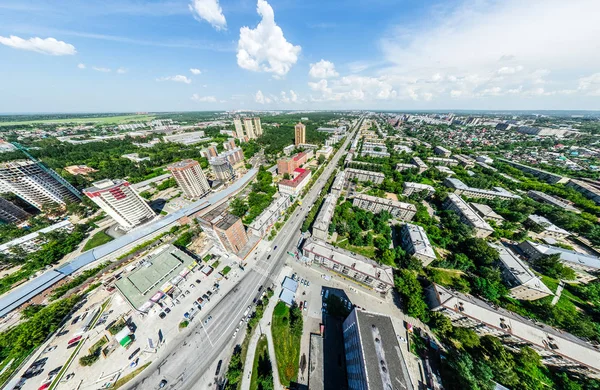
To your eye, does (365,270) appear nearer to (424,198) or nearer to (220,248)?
(220,248)

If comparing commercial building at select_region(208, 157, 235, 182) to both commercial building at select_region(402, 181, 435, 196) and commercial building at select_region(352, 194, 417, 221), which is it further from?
commercial building at select_region(402, 181, 435, 196)

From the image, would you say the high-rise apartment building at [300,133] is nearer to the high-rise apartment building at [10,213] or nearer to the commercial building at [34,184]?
the commercial building at [34,184]

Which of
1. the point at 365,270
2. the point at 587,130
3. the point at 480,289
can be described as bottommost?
the point at 480,289

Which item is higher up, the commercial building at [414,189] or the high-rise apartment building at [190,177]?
the high-rise apartment building at [190,177]

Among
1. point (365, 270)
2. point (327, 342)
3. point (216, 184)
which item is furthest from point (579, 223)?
point (216, 184)

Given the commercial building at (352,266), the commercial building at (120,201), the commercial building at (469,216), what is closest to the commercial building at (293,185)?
the commercial building at (352,266)

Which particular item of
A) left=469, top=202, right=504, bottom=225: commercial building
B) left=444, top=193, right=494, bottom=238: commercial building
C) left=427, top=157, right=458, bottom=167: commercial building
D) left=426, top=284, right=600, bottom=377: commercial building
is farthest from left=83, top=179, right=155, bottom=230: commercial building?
left=427, top=157, right=458, bottom=167: commercial building
